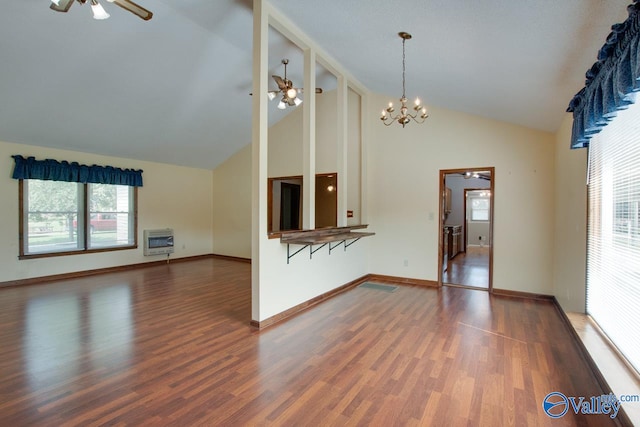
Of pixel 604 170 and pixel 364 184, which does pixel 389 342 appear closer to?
pixel 604 170

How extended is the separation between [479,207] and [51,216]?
12696 mm

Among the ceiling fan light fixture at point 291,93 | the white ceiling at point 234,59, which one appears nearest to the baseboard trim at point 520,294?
the white ceiling at point 234,59

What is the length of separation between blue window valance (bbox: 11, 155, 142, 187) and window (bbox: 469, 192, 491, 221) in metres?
11.1

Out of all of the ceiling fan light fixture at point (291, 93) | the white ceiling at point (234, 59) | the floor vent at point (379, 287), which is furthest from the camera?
the floor vent at point (379, 287)

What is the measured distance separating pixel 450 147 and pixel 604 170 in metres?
2.68

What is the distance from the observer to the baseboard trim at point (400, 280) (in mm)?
5332

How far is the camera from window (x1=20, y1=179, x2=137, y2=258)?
554 centimetres

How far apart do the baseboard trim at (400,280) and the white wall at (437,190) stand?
0.26ft

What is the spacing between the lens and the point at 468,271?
6488mm

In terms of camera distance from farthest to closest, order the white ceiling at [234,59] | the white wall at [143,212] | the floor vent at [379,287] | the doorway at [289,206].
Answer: the doorway at [289,206] < the white wall at [143,212] < the floor vent at [379,287] < the white ceiling at [234,59]

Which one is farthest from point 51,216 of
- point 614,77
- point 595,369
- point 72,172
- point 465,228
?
point 465,228

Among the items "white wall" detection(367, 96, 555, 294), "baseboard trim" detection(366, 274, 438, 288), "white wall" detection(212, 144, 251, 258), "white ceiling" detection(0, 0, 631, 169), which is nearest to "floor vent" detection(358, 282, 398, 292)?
"baseboard trim" detection(366, 274, 438, 288)

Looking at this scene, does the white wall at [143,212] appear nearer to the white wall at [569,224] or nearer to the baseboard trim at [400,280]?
the baseboard trim at [400,280]

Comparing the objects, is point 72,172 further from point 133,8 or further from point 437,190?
point 437,190
